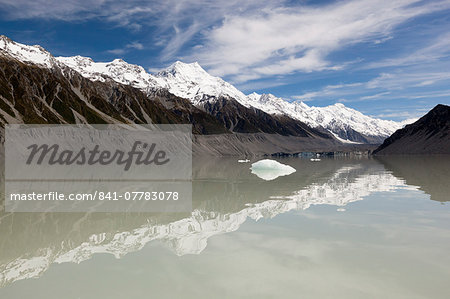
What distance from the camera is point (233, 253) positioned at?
14.7 m

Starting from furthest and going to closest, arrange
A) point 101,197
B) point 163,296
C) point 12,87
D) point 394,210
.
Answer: point 12,87, point 101,197, point 394,210, point 163,296

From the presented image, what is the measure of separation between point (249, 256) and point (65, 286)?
6428 mm

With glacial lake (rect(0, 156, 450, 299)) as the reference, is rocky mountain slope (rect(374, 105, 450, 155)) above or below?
above

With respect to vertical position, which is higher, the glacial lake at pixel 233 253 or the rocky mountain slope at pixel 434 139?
the rocky mountain slope at pixel 434 139

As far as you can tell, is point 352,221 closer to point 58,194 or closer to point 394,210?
point 394,210

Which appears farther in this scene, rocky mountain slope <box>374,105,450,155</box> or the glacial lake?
rocky mountain slope <box>374,105,450,155</box>

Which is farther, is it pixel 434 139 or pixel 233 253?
pixel 434 139

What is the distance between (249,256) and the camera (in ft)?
46.6

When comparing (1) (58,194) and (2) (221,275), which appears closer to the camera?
(2) (221,275)

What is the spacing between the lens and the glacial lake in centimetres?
1105

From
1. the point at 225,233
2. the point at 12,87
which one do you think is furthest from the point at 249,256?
the point at 12,87

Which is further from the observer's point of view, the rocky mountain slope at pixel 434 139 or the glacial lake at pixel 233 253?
the rocky mountain slope at pixel 434 139

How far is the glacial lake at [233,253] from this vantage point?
36.2 ft

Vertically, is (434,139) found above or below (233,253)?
above
